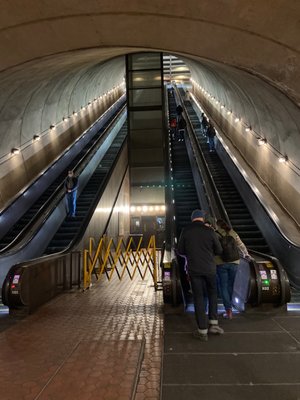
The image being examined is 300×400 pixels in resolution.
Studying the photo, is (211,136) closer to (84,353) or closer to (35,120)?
(35,120)

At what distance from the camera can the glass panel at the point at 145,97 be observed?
68.7 ft

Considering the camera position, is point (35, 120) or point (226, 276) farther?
point (35, 120)

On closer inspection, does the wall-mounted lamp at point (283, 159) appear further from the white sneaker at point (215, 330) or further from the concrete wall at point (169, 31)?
the white sneaker at point (215, 330)

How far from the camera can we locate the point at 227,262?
18.2 ft

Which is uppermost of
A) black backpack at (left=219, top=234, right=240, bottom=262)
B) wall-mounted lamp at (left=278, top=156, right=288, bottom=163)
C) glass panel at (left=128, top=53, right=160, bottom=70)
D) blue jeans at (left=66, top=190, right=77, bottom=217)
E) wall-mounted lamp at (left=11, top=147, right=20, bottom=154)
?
glass panel at (left=128, top=53, right=160, bottom=70)

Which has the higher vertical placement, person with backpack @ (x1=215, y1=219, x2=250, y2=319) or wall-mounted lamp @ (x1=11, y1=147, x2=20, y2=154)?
wall-mounted lamp @ (x1=11, y1=147, x2=20, y2=154)

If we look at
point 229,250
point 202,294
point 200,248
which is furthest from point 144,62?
point 202,294

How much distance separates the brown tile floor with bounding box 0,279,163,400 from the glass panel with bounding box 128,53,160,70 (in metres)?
16.6

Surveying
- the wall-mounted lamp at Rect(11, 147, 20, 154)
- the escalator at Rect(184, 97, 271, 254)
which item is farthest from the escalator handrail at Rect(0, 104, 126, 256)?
the escalator at Rect(184, 97, 271, 254)

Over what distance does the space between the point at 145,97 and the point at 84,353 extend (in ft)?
61.0

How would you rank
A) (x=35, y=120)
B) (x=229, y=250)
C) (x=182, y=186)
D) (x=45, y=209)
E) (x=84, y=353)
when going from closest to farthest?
(x=84, y=353), (x=229, y=250), (x=45, y=209), (x=35, y=120), (x=182, y=186)

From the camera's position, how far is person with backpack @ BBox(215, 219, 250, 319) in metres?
5.47

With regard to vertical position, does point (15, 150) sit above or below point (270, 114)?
below

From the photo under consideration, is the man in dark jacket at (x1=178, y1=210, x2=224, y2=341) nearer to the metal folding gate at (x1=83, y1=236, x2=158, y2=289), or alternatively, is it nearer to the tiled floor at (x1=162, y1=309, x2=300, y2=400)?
the tiled floor at (x1=162, y1=309, x2=300, y2=400)
